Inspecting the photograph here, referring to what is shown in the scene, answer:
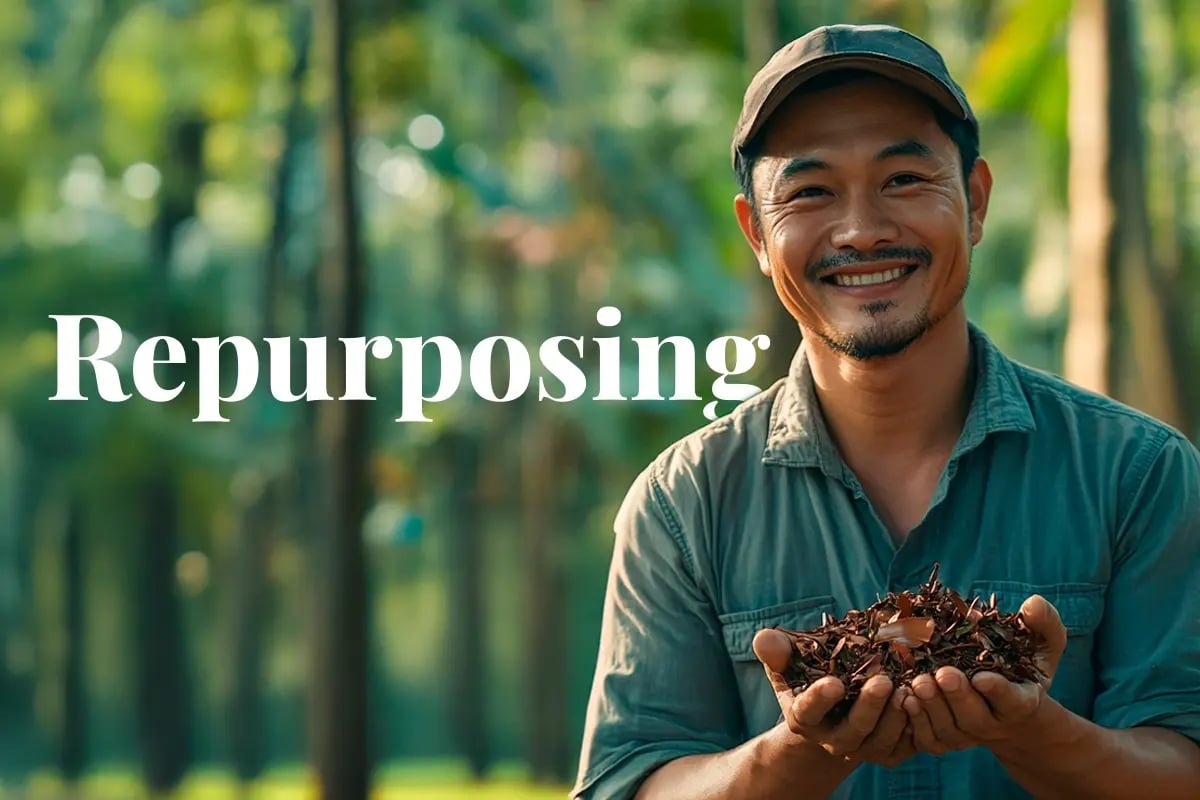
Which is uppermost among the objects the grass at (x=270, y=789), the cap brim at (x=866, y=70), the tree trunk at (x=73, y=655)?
the cap brim at (x=866, y=70)

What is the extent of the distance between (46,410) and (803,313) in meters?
27.1

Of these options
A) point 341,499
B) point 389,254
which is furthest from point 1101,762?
point 389,254

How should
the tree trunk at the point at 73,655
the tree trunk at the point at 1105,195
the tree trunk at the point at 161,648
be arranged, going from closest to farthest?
the tree trunk at the point at 1105,195 → the tree trunk at the point at 161,648 → the tree trunk at the point at 73,655

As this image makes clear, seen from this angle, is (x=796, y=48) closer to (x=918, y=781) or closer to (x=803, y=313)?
(x=803, y=313)

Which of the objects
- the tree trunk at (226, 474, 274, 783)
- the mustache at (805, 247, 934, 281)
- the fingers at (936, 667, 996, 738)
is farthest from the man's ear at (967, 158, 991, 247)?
the tree trunk at (226, 474, 274, 783)

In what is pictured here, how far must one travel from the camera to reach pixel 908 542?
322 cm

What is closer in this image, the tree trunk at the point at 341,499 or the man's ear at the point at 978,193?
the man's ear at the point at 978,193

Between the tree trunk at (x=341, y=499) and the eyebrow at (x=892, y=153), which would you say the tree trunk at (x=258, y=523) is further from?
the eyebrow at (x=892, y=153)

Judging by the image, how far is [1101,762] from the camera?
2996mm

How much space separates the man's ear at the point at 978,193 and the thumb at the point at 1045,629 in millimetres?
745

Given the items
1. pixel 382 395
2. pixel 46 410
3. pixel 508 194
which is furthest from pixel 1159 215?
pixel 46 410

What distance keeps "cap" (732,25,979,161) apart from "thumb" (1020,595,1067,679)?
0.83 metres

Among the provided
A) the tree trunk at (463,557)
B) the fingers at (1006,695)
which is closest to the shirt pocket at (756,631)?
the fingers at (1006,695)

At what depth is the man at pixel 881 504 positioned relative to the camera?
3.11 metres
